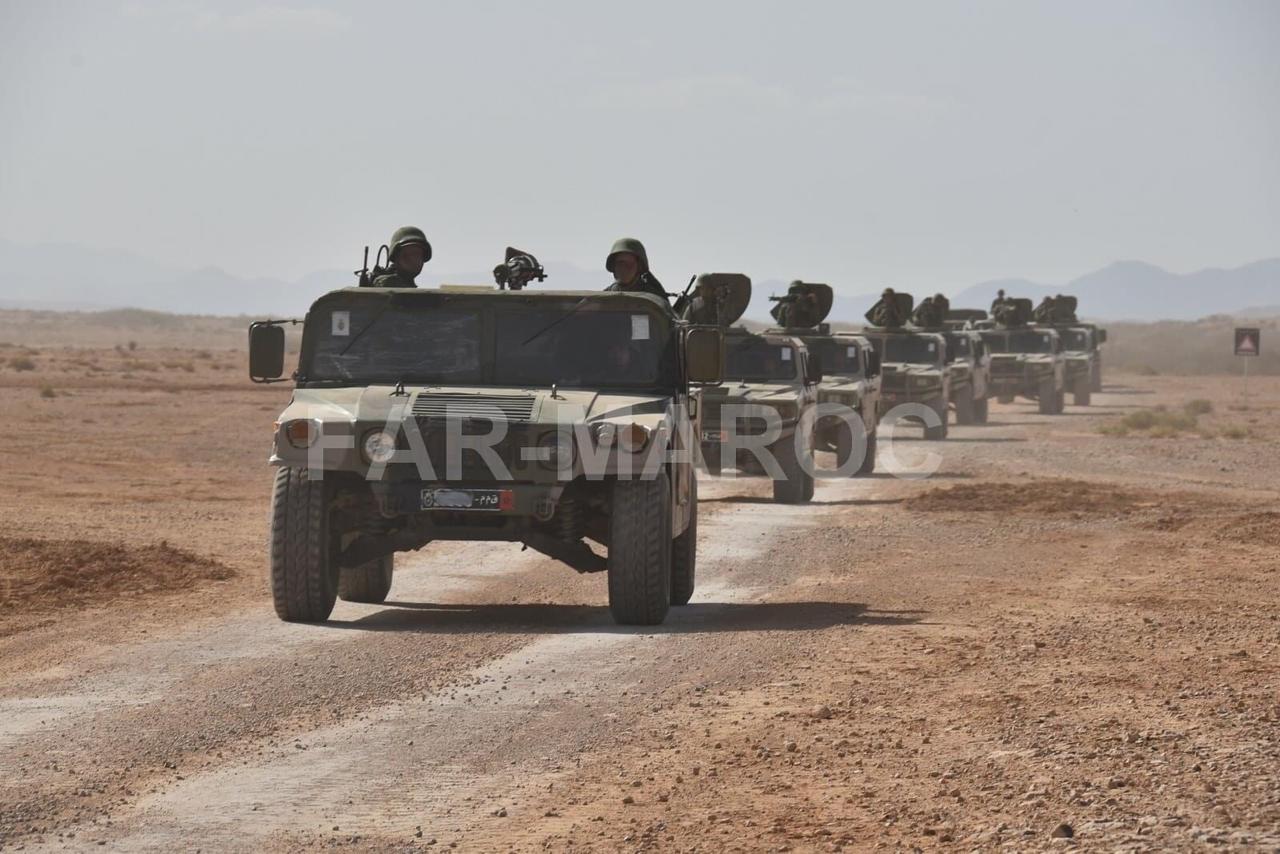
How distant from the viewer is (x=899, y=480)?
2381 centimetres

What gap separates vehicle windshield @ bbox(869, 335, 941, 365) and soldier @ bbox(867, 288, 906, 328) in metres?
0.37

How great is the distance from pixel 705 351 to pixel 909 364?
2077cm

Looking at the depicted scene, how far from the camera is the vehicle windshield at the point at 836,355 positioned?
80.2 feet

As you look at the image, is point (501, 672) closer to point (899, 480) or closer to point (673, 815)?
point (673, 815)

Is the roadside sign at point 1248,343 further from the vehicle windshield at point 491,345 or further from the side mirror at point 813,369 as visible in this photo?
the vehicle windshield at point 491,345

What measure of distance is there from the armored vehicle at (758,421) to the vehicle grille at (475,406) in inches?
345

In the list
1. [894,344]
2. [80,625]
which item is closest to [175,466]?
[894,344]

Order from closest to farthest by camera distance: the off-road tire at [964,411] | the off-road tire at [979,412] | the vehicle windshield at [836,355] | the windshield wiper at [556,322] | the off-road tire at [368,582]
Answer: the windshield wiper at [556,322] → the off-road tire at [368,582] → the vehicle windshield at [836,355] → the off-road tire at [964,411] → the off-road tire at [979,412]

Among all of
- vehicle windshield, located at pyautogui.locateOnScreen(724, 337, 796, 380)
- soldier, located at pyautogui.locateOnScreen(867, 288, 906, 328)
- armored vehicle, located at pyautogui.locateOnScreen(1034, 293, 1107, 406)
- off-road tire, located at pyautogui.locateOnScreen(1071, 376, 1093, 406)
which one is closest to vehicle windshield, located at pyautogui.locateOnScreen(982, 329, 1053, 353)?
armored vehicle, located at pyautogui.locateOnScreen(1034, 293, 1107, 406)

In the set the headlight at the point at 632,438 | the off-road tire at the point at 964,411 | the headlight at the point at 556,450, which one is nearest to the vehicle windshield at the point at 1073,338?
the off-road tire at the point at 964,411

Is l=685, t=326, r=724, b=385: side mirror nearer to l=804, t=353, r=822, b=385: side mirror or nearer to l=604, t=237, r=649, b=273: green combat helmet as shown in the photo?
l=604, t=237, r=649, b=273: green combat helmet

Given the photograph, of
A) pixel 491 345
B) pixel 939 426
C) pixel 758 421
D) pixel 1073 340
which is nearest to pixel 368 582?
pixel 491 345

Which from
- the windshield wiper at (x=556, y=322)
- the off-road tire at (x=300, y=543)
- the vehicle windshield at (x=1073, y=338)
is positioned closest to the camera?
the off-road tire at (x=300, y=543)

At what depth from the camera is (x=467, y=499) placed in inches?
412
